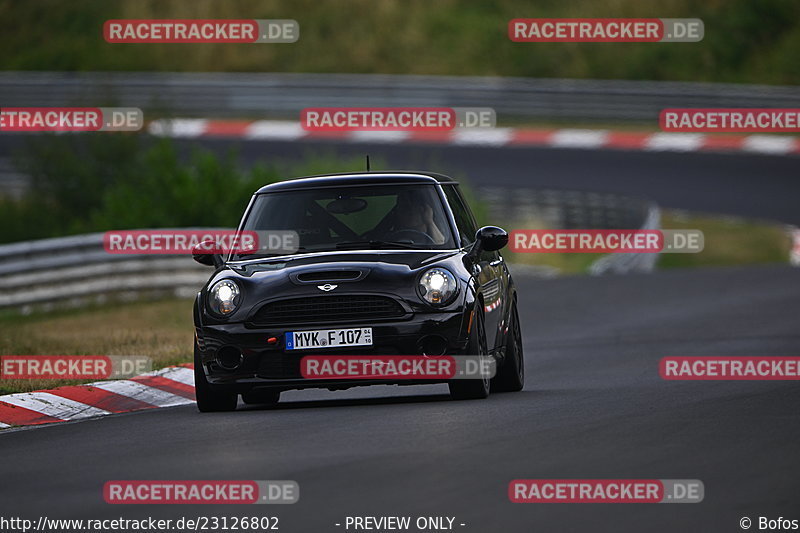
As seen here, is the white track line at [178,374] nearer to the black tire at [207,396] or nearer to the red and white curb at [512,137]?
the black tire at [207,396]

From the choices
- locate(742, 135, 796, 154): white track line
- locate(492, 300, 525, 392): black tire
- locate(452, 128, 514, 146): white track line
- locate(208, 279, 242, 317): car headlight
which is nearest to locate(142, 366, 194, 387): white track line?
locate(208, 279, 242, 317): car headlight

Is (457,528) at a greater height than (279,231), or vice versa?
(279,231)

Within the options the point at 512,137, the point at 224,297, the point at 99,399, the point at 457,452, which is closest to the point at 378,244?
the point at 224,297

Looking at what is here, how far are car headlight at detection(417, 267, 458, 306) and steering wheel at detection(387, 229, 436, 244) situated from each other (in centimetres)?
68

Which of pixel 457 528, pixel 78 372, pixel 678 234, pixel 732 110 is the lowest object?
pixel 457 528

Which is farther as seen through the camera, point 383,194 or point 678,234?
point 678,234

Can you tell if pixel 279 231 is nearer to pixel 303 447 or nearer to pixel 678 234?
pixel 303 447

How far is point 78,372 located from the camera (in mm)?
13969

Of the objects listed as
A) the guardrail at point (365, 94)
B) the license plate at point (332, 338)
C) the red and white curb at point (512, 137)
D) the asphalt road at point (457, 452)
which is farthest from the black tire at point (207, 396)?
the guardrail at point (365, 94)

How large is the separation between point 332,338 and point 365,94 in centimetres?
2791

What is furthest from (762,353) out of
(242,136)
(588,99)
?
(242,136)

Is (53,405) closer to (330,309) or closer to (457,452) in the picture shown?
(330,309)

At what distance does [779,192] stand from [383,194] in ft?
71.8

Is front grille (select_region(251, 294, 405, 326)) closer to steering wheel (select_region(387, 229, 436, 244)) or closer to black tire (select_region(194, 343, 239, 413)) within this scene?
black tire (select_region(194, 343, 239, 413))
